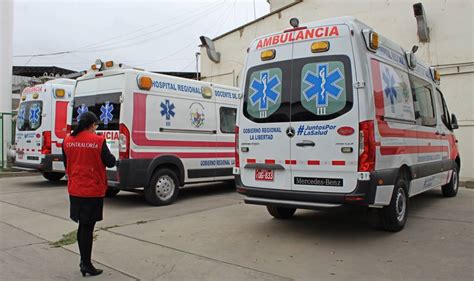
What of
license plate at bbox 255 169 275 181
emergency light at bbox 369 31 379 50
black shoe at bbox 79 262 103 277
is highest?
emergency light at bbox 369 31 379 50

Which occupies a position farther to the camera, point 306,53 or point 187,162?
point 187,162

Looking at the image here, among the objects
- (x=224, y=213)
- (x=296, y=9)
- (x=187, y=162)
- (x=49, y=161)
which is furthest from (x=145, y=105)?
(x=296, y=9)

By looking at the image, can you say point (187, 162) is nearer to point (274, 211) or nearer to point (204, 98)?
point (204, 98)

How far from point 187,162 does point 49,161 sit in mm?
4906

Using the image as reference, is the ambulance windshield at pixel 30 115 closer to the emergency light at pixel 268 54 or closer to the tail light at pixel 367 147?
the emergency light at pixel 268 54

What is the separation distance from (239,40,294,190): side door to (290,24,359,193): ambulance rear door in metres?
0.13

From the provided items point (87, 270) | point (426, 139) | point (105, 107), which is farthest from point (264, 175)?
point (105, 107)

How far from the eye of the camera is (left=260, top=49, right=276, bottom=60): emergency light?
5.86 metres

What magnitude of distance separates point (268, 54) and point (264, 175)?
1.74 metres

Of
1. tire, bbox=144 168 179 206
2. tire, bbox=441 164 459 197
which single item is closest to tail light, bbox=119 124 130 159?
tire, bbox=144 168 179 206

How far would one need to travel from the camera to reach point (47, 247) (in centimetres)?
549

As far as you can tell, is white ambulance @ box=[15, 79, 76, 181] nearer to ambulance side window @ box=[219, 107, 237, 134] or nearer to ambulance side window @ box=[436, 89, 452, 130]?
ambulance side window @ box=[219, 107, 237, 134]

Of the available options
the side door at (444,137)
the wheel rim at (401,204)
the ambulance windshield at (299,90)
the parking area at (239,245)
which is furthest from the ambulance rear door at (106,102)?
the side door at (444,137)

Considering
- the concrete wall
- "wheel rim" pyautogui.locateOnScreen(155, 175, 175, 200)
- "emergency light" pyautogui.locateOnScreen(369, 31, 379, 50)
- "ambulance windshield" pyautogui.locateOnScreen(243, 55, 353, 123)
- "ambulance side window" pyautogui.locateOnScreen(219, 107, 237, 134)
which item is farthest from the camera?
the concrete wall
